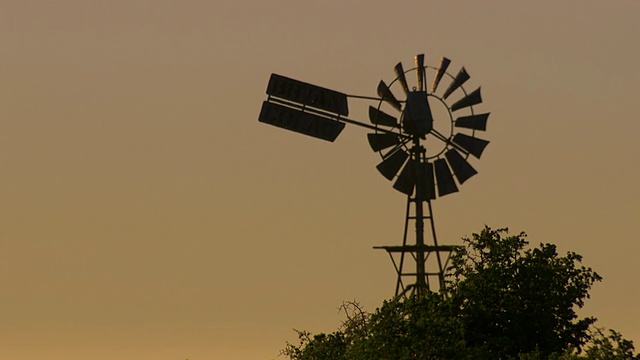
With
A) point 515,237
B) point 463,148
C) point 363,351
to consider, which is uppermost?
point 463,148

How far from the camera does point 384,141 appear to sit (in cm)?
9725

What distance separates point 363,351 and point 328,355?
714 cm

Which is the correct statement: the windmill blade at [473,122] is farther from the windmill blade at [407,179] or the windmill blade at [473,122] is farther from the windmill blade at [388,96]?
the windmill blade at [407,179]

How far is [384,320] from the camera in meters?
89.5

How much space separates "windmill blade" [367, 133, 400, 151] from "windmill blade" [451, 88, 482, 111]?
3.42 m

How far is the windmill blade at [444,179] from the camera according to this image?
9769 centimetres

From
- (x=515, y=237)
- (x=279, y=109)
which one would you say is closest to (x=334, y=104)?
(x=279, y=109)

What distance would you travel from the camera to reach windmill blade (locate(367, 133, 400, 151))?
319 ft

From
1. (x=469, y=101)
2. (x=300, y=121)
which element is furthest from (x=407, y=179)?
(x=300, y=121)

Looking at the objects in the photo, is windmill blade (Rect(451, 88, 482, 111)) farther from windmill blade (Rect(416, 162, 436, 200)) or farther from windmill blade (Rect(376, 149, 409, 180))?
windmill blade (Rect(376, 149, 409, 180))

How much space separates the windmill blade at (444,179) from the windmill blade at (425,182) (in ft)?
1.10

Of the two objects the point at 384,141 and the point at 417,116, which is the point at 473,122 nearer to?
the point at 417,116

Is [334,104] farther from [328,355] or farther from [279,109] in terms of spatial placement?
[328,355]

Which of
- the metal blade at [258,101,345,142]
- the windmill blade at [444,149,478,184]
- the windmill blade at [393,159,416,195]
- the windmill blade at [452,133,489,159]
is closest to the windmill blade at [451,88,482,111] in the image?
the windmill blade at [452,133,489,159]
